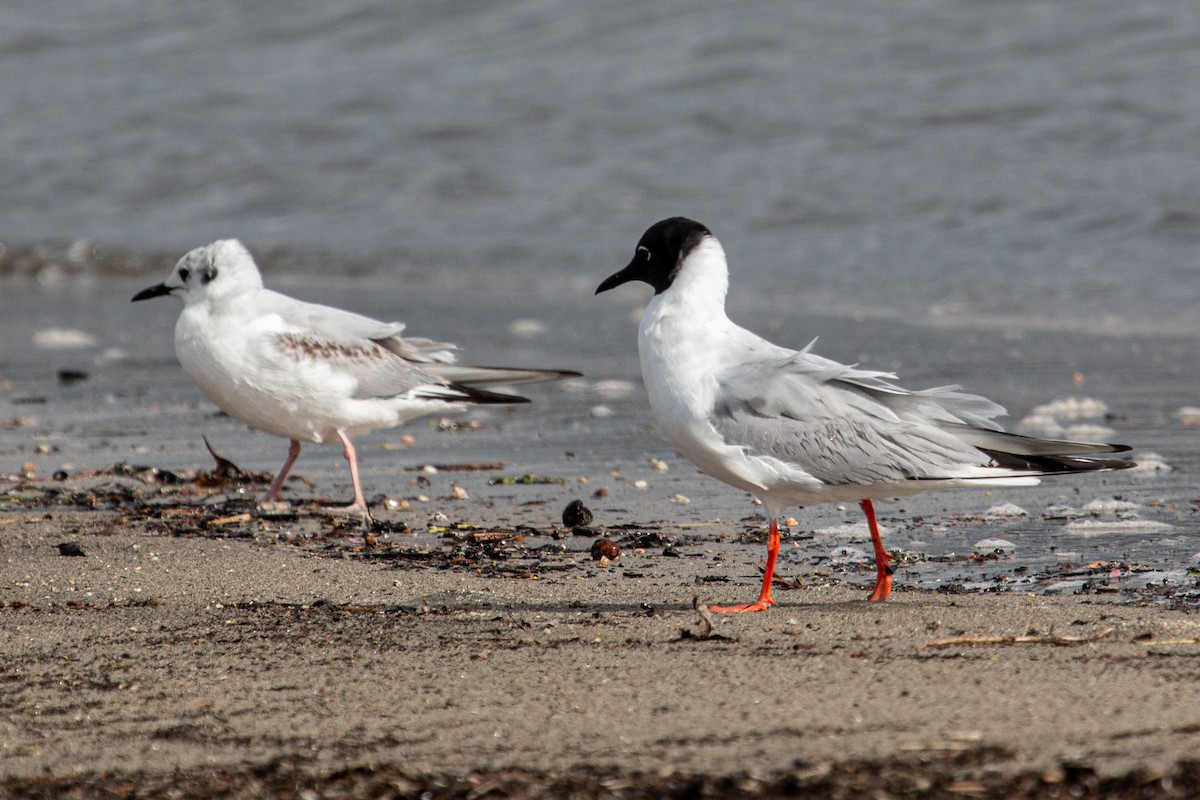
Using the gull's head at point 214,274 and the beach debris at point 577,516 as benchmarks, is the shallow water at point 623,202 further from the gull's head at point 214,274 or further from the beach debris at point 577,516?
the gull's head at point 214,274

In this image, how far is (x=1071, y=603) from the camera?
14.3 ft

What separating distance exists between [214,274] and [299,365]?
0.66 m

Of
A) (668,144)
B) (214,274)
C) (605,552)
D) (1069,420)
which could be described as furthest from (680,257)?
(668,144)

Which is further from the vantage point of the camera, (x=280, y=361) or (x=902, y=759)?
(x=280, y=361)

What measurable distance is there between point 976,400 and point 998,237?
25.1 feet

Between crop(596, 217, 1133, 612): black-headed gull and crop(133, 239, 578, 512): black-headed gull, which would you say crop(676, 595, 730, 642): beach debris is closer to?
crop(596, 217, 1133, 612): black-headed gull

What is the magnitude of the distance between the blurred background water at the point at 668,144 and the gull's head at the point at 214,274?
4966 millimetres

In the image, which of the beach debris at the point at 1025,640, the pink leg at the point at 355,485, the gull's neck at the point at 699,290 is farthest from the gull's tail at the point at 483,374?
the beach debris at the point at 1025,640

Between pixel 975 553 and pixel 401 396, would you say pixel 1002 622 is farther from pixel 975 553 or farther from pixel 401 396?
pixel 401 396

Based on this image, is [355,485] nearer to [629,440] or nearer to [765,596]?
[629,440]

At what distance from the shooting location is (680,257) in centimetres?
516

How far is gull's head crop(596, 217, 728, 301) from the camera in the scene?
5109 mm

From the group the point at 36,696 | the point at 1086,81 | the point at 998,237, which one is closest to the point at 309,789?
the point at 36,696

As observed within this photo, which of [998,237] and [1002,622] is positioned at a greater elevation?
[998,237]
